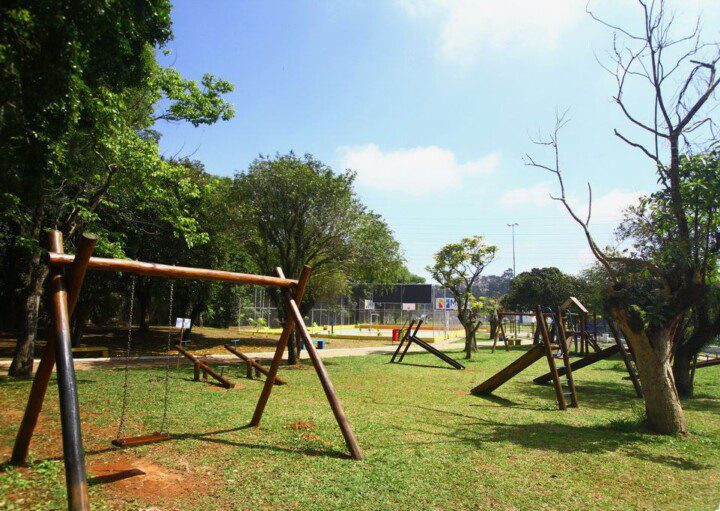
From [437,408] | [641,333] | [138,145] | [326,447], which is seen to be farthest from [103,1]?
[641,333]

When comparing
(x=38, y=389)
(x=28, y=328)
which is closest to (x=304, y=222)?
(x=28, y=328)

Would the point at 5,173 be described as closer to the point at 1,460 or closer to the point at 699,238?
the point at 1,460

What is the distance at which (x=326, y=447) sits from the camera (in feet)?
19.5

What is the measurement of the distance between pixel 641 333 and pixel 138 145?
10.9 metres

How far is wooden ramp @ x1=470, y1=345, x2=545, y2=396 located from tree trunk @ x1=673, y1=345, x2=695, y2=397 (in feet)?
12.6

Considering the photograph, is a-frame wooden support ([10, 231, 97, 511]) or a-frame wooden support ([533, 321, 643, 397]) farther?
a-frame wooden support ([533, 321, 643, 397])

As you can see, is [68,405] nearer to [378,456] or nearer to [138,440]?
[138,440]

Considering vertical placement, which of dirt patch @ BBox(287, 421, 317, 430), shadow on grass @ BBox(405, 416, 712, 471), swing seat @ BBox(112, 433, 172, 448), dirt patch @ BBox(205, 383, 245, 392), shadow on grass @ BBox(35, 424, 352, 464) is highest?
swing seat @ BBox(112, 433, 172, 448)

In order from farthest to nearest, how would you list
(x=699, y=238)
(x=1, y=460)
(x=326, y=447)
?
1. (x=699, y=238)
2. (x=326, y=447)
3. (x=1, y=460)

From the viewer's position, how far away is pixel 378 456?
222 inches

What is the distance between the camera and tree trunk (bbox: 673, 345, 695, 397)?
37.9ft

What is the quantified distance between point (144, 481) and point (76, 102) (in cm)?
495

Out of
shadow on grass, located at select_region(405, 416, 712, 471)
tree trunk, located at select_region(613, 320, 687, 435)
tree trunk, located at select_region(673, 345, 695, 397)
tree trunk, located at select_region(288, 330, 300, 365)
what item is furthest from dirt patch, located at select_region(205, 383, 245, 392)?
tree trunk, located at select_region(673, 345, 695, 397)

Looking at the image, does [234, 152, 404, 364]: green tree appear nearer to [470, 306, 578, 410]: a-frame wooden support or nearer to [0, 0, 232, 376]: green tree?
[0, 0, 232, 376]: green tree
